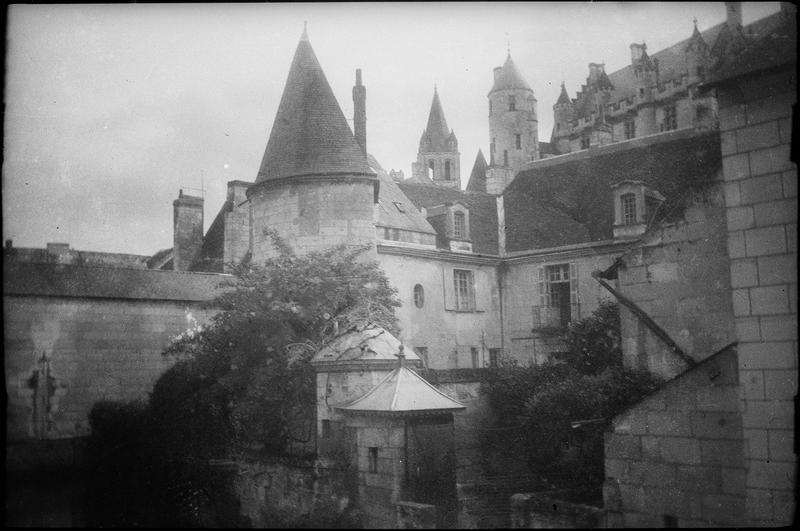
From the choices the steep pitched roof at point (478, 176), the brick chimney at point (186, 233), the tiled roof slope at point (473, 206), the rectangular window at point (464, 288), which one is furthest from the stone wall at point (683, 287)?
the steep pitched roof at point (478, 176)

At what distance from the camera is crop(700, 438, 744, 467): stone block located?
866 cm

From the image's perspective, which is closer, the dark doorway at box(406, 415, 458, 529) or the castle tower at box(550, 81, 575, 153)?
the dark doorway at box(406, 415, 458, 529)

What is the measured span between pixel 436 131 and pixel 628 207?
120 feet

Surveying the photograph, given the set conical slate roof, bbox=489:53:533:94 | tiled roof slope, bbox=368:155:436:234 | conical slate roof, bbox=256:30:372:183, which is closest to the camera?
conical slate roof, bbox=256:30:372:183

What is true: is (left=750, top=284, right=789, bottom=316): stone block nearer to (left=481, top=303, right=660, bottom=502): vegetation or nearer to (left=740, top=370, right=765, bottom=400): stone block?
(left=740, top=370, right=765, bottom=400): stone block

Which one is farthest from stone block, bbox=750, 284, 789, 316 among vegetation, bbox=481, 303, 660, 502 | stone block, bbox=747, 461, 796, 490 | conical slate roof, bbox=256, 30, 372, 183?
conical slate roof, bbox=256, 30, 372, 183

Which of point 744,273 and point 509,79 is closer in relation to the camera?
point 744,273

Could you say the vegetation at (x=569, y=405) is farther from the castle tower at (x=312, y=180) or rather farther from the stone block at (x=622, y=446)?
the castle tower at (x=312, y=180)

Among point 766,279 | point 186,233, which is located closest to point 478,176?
point 186,233

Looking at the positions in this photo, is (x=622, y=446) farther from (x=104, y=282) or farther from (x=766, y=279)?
(x=104, y=282)

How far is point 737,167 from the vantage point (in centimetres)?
807

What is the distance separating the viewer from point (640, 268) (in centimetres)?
1191

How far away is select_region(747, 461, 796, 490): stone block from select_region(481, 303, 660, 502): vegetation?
6.54ft

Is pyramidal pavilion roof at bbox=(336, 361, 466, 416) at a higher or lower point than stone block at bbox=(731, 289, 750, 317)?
lower
